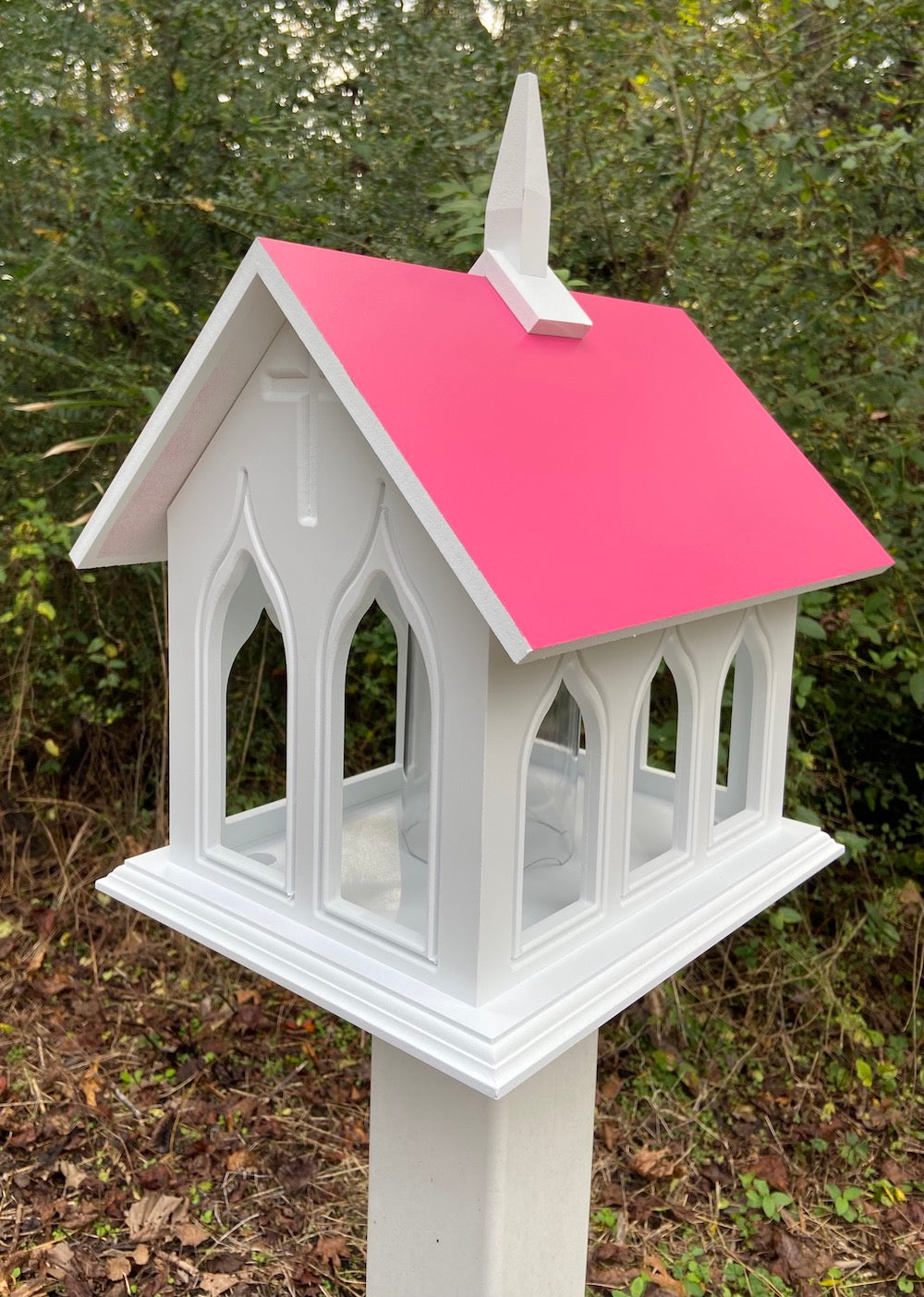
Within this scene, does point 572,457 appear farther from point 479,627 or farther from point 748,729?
point 748,729

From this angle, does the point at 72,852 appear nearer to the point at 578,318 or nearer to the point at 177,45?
the point at 177,45

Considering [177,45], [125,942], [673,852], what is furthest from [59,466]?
[673,852]

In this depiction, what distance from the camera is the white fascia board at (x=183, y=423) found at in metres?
0.91

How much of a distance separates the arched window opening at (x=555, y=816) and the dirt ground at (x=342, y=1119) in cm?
94

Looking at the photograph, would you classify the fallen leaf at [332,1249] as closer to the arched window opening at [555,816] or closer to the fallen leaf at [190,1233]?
the fallen leaf at [190,1233]

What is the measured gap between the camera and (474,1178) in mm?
1118

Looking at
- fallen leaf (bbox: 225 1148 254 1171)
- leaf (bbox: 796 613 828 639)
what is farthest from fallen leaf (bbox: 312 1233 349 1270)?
leaf (bbox: 796 613 828 639)

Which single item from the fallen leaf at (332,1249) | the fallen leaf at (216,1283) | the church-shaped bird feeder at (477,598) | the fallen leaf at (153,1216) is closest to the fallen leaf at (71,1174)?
the fallen leaf at (153,1216)

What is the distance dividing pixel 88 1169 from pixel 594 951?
1532 mm

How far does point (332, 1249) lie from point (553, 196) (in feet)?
6.91

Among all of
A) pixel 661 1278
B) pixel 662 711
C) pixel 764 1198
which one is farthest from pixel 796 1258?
pixel 662 711

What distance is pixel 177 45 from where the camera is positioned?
90.0 inches

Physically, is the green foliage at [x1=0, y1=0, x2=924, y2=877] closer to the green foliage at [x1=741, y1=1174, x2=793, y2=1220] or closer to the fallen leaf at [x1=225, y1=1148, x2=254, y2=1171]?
the green foliage at [x1=741, y1=1174, x2=793, y2=1220]

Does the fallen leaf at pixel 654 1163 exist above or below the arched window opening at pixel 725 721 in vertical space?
below
